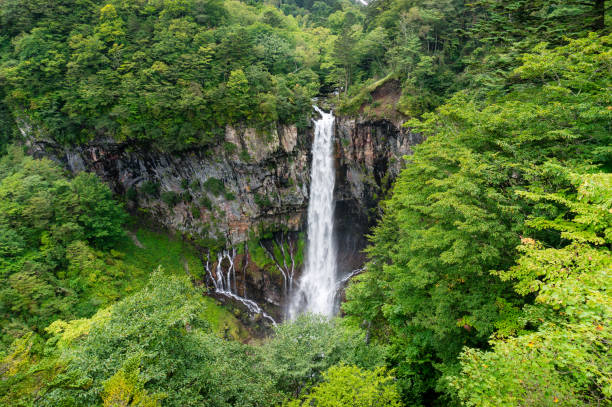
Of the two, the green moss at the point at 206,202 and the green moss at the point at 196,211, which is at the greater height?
the green moss at the point at 206,202

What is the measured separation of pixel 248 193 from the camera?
28.8 meters

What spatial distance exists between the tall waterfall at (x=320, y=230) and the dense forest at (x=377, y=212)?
3019mm

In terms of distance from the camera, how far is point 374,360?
10.5m

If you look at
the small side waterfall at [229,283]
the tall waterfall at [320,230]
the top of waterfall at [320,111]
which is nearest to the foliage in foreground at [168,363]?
the tall waterfall at [320,230]

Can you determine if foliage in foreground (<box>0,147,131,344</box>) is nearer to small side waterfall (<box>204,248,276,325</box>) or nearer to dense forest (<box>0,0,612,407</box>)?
dense forest (<box>0,0,612,407</box>)

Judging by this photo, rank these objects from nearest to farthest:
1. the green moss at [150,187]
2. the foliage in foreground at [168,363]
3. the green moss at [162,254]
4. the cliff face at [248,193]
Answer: the foliage in foreground at [168,363] < the cliff face at [248,193] < the green moss at [162,254] < the green moss at [150,187]

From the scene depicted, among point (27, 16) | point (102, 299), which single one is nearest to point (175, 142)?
point (102, 299)

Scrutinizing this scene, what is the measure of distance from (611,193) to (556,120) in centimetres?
393

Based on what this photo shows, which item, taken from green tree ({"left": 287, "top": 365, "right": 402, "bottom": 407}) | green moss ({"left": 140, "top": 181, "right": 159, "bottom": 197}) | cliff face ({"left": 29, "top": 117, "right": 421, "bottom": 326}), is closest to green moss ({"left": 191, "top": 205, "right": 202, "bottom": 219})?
cliff face ({"left": 29, "top": 117, "right": 421, "bottom": 326})

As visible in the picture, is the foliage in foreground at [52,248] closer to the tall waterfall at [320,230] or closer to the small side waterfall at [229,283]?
the small side waterfall at [229,283]

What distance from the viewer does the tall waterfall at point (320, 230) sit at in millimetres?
27297

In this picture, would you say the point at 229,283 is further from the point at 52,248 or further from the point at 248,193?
the point at 52,248

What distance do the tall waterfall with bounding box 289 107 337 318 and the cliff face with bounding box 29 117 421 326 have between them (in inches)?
30.0

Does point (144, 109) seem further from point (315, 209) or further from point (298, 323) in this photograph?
point (298, 323)
